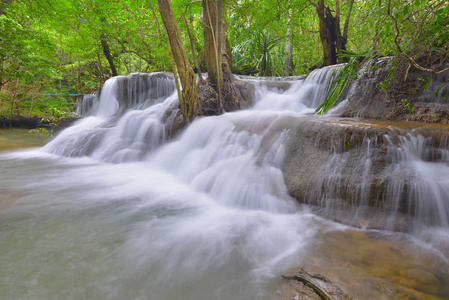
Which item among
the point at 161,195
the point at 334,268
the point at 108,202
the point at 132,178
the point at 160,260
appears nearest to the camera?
the point at 334,268

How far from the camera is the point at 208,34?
19.1 ft

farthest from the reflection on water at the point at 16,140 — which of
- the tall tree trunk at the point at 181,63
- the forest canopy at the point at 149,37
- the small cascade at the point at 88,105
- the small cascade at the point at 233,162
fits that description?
the tall tree trunk at the point at 181,63

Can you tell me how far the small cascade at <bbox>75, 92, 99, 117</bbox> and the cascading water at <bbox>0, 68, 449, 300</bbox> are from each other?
3.93 meters

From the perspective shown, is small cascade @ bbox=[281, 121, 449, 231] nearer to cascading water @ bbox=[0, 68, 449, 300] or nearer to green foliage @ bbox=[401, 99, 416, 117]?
cascading water @ bbox=[0, 68, 449, 300]

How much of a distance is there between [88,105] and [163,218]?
846 centimetres

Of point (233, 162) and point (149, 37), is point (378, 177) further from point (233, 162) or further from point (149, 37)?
point (149, 37)

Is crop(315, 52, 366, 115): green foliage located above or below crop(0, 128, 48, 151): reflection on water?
above

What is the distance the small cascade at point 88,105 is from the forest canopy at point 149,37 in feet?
3.92

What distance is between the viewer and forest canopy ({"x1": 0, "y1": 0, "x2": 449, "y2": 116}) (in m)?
5.84

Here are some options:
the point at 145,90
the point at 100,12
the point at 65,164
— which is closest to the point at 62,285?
the point at 65,164

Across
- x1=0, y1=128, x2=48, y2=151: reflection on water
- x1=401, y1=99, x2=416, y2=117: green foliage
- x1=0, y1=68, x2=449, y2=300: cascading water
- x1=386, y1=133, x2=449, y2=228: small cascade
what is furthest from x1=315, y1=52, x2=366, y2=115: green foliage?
x1=0, y1=128, x2=48, y2=151: reflection on water

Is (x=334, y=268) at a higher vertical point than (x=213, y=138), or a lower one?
lower

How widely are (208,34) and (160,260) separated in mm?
5329

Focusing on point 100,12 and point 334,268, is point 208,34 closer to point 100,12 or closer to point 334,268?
point 100,12
